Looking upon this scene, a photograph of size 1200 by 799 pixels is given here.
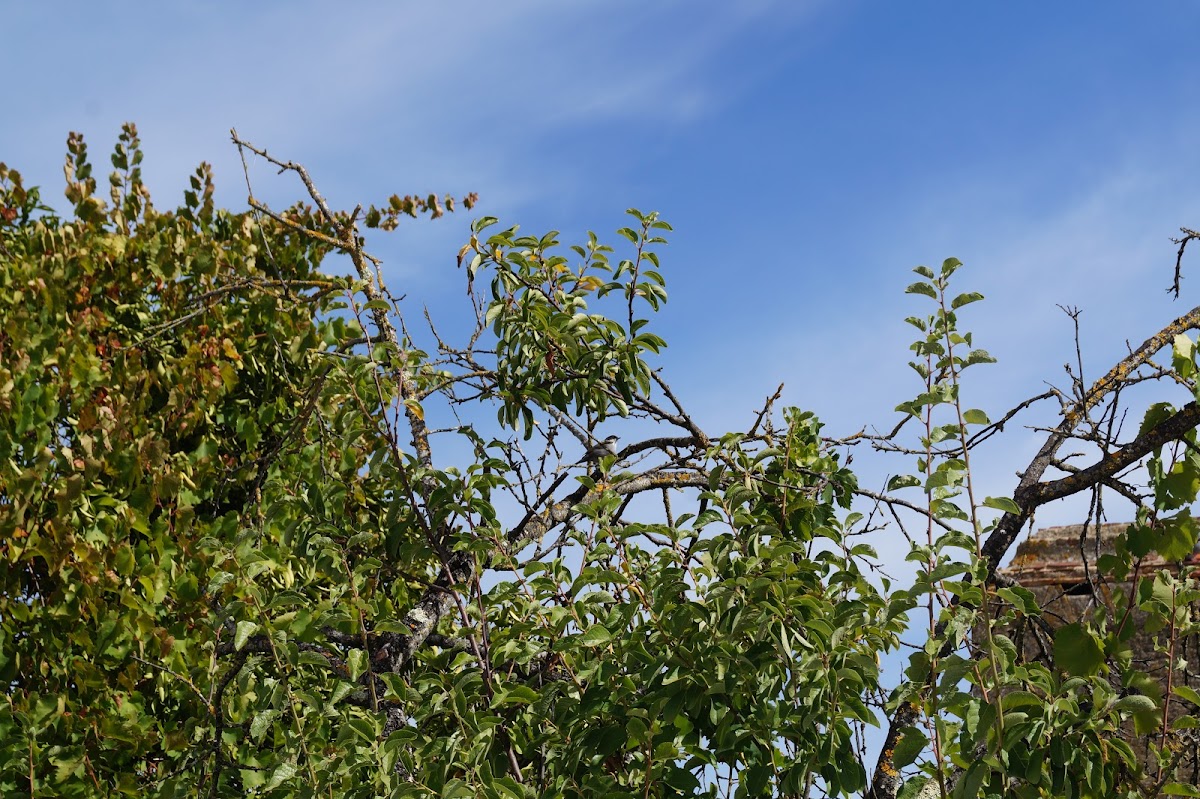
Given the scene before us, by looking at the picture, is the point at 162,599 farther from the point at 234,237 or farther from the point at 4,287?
the point at 234,237

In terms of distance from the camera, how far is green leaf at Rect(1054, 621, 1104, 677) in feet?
7.41

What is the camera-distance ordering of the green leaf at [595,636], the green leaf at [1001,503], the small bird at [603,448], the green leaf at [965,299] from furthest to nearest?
the small bird at [603,448] → the green leaf at [595,636] → the green leaf at [965,299] → the green leaf at [1001,503]

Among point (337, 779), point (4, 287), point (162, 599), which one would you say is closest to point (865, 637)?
point (337, 779)

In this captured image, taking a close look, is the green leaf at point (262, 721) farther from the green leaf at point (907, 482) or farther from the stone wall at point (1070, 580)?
the stone wall at point (1070, 580)

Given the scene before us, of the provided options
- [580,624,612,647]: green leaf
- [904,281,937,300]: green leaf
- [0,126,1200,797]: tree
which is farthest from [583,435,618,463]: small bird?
[904,281,937,300]: green leaf

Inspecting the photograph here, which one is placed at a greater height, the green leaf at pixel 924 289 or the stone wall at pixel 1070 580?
the green leaf at pixel 924 289

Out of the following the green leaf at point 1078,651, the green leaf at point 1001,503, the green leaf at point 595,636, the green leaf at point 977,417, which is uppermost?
the green leaf at point 977,417

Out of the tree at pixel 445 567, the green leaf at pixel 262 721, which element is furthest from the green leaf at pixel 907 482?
the green leaf at pixel 262 721

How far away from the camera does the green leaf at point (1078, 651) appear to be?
2.26 meters

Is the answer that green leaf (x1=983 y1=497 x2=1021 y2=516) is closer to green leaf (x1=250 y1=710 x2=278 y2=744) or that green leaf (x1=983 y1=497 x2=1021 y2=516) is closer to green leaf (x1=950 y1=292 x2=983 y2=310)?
green leaf (x1=950 y1=292 x2=983 y2=310)

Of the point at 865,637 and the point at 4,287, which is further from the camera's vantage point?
the point at 4,287

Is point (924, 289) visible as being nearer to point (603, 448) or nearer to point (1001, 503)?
point (1001, 503)

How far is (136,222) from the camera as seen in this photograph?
5.88 meters

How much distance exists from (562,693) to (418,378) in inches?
43.4
